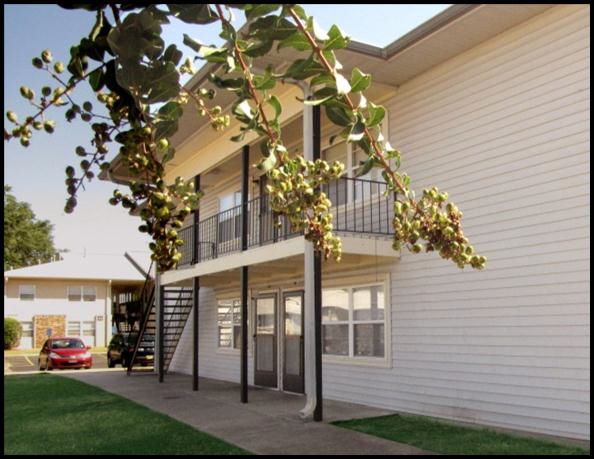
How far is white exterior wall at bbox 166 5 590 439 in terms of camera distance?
26.7 ft

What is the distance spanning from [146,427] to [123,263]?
38.6 metres

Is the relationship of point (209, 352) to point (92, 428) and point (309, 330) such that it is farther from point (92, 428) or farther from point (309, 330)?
point (309, 330)

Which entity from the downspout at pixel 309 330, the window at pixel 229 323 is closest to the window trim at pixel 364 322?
the downspout at pixel 309 330

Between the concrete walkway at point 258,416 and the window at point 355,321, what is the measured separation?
3.29 ft

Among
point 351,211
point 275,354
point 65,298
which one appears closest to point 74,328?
point 65,298

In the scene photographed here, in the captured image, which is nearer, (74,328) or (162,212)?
(162,212)

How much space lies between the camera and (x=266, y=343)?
15.1 metres

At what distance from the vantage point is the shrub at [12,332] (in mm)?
39625

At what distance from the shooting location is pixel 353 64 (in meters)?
10.1

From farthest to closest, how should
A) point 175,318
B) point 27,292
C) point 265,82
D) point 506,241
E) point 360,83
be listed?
point 27,292 → point 175,318 → point 506,241 → point 265,82 → point 360,83

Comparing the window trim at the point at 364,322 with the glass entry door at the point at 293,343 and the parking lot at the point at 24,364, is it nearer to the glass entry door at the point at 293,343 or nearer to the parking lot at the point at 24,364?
the glass entry door at the point at 293,343

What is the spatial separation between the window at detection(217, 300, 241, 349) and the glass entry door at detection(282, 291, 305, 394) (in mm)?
2653

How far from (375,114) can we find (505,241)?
715cm

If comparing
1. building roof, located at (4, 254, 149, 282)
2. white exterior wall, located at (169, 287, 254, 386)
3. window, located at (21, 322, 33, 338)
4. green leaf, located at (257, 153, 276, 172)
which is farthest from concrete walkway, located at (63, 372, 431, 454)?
window, located at (21, 322, 33, 338)
